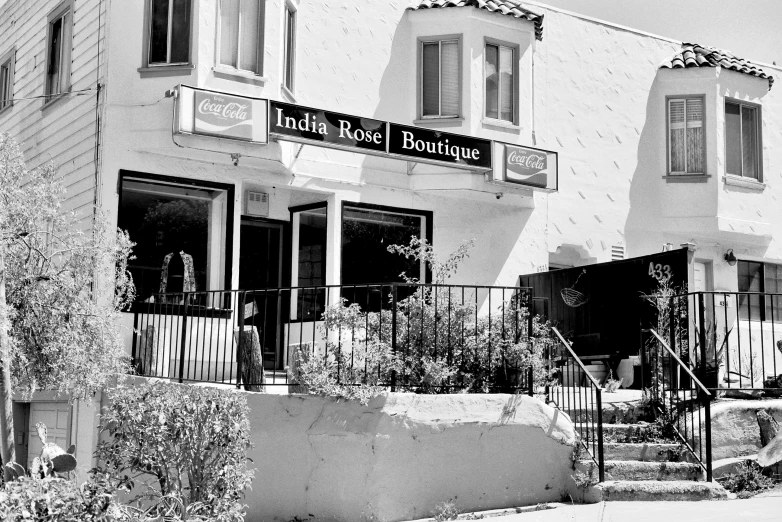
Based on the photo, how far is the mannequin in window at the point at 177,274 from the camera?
13.8 meters

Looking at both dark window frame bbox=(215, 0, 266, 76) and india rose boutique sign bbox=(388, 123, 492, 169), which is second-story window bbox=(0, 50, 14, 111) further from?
india rose boutique sign bbox=(388, 123, 492, 169)

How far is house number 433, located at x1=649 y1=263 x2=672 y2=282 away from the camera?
46.1ft

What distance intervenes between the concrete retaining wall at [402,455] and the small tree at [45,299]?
180 centimetres

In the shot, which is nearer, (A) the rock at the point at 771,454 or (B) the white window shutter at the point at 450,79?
(A) the rock at the point at 771,454

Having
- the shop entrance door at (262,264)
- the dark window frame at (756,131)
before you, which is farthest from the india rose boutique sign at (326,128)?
the dark window frame at (756,131)

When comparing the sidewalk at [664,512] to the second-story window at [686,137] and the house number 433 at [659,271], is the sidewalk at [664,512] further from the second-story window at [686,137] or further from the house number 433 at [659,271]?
the second-story window at [686,137]

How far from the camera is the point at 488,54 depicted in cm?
1631

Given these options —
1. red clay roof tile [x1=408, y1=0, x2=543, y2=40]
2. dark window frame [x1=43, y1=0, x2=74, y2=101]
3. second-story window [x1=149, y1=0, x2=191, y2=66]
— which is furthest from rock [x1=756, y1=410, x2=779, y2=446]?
dark window frame [x1=43, y1=0, x2=74, y2=101]

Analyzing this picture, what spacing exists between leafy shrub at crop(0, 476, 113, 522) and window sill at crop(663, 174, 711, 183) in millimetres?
13275

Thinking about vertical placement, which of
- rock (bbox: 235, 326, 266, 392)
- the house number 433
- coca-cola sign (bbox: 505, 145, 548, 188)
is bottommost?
rock (bbox: 235, 326, 266, 392)

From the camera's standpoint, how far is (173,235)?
14.0 metres

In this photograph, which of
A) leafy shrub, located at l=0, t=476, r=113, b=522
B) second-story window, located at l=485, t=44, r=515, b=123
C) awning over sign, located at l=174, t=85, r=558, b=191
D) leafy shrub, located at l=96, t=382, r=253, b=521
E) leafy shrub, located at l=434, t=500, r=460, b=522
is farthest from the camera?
second-story window, located at l=485, t=44, r=515, b=123

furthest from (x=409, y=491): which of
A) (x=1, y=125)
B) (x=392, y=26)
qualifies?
(x=1, y=125)

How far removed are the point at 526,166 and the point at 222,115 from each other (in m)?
5.19
